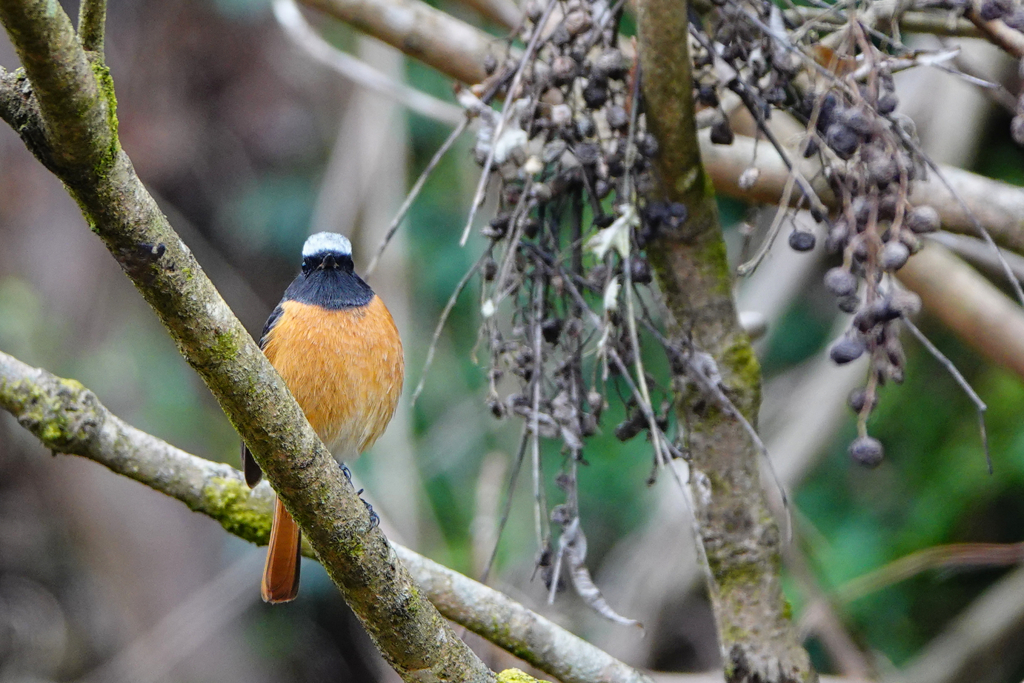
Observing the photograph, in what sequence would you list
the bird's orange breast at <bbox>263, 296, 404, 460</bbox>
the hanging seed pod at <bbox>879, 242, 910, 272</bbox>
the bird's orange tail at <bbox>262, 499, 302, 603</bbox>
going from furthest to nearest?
the bird's orange breast at <bbox>263, 296, 404, 460</bbox> → the bird's orange tail at <bbox>262, 499, 302, 603</bbox> → the hanging seed pod at <bbox>879, 242, 910, 272</bbox>

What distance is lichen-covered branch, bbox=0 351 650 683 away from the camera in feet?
8.14

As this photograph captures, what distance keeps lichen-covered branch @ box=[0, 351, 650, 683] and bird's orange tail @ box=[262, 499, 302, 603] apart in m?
0.47

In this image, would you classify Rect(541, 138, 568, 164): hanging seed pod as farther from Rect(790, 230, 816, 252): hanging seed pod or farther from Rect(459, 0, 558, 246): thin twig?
Rect(790, 230, 816, 252): hanging seed pod

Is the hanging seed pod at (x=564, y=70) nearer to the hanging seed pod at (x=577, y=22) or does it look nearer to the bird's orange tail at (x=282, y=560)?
the hanging seed pod at (x=577, y=22)

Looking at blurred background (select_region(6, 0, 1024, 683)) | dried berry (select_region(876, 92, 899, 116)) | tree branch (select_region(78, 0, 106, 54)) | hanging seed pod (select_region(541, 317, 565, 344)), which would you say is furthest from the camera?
blurred background (select_region(6, 0, 1024, 683))

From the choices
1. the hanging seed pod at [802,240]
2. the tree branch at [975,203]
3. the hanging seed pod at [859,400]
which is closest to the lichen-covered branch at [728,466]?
the tree branch at [975,203]

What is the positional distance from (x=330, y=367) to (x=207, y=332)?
1564 mm

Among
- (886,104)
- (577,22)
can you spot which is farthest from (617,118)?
(886,104)

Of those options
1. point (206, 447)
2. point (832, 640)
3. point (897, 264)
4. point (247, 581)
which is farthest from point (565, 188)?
point (206, 447)

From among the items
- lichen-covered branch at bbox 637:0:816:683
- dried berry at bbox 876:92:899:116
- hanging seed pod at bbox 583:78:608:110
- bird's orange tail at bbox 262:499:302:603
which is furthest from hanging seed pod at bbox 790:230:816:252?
bird's orange tail at bbox 262:499:302:603

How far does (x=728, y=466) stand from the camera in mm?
2545

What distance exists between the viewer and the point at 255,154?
291 inches

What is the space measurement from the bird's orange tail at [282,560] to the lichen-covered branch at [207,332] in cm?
102

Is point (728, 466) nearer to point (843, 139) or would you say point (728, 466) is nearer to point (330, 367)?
point (843, 139)
